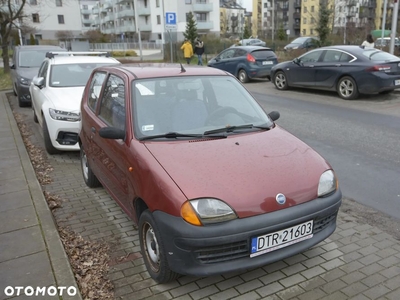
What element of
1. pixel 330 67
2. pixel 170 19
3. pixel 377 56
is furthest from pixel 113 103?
pixel 170 19

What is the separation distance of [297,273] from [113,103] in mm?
2547

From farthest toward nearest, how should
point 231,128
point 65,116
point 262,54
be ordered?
1. point 262,54
2. point 65,116
3. point 231,128

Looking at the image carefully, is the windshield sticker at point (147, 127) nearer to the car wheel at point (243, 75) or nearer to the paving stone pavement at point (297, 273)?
the paving stone pavement at point (297, 273)

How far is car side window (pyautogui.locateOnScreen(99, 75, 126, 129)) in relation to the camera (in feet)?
13.1

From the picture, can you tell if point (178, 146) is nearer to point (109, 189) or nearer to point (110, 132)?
point (110, 132)

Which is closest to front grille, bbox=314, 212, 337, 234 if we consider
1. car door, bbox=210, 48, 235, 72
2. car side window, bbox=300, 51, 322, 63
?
car side window, bbox=300, 51, 322, 63

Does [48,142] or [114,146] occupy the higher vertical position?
[114,146]

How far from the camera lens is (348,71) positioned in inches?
462

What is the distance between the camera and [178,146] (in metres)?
3.46

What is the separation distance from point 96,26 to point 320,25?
3204 inches

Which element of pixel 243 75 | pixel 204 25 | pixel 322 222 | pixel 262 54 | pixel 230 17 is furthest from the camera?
pixel 230 17

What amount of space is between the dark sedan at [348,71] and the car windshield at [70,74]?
7.54 m

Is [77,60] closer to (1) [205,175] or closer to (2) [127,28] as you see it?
(1) [205,175]

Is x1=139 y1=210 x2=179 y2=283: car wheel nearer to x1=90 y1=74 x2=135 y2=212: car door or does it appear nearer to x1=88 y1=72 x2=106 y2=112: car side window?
x1=90 y1=74 x2=135 y2=212: car door
